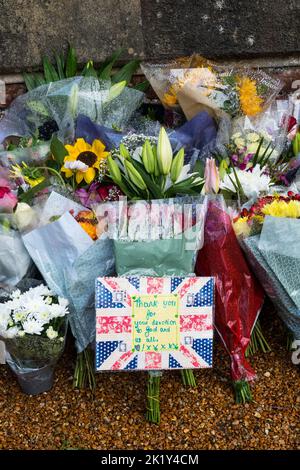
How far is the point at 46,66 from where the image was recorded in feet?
11.8

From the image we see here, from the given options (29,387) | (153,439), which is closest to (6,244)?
(29,387)

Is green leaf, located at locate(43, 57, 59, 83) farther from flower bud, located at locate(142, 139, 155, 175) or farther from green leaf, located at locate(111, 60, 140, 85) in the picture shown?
flower bud, located at locate(142, 139, 155, 175)

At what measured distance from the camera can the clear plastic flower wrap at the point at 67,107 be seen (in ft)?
10.9

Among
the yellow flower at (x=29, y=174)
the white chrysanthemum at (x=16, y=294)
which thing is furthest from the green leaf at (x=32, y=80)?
the white chrysanthemum at (x=16, y=294)

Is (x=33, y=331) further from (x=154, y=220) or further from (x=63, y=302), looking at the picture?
(x=154, y=220)

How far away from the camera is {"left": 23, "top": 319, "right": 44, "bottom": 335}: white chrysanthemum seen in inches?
98.5

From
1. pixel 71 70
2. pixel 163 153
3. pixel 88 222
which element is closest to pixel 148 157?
pixel 163 153

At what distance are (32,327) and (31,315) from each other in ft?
0.20

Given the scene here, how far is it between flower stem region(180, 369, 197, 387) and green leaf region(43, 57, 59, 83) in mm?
1839

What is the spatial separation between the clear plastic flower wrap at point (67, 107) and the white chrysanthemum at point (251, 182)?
0.81 m

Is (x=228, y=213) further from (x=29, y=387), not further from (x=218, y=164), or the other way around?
(x=29, y=387)

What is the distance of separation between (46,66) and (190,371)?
194 cm

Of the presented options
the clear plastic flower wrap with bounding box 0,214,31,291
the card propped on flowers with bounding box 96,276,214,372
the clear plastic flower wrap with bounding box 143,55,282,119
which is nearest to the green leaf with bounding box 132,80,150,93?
the clear plastic flower wrap with bounding box 143,55,282,119

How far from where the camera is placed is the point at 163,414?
2639 mm
